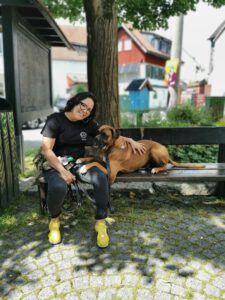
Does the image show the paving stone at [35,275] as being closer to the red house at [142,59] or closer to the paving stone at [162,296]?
the paving stone at [162,296]

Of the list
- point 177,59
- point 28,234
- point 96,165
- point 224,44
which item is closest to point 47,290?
point 28,234

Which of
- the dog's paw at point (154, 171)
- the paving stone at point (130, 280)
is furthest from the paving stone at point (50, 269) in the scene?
the dog's paw at point (154, 171)

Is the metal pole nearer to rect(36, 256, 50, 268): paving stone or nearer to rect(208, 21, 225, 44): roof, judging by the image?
rect(36, 256, 50, 268): paving stone

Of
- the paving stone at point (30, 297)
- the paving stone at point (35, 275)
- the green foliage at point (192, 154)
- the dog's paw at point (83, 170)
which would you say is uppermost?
the dog's paw at point (83, 170)

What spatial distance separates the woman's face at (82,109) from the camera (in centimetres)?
334

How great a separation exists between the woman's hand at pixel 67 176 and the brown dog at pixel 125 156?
181mm

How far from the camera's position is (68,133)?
3436mm

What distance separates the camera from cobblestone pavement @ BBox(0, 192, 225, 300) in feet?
8.16

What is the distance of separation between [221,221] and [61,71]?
42.0 meters

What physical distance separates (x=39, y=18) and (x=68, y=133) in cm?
390

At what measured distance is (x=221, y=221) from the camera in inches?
147

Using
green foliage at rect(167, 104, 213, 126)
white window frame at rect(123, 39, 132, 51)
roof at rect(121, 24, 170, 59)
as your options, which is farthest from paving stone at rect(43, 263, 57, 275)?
white window frame at rect(123, 39, 132, 51)

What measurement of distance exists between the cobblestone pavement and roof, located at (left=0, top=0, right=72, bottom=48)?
3.32 m

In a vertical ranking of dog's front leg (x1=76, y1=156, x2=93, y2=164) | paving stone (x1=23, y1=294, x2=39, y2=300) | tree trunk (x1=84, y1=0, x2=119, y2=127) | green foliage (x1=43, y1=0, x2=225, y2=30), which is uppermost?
green foliage (x1=43, y1=0, x2=225, y2=30)
